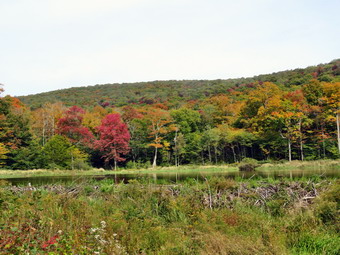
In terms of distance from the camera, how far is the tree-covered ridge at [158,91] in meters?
77.1

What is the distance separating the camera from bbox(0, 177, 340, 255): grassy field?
5027 millimetres

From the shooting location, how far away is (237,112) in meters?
56.1

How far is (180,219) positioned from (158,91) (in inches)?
3926

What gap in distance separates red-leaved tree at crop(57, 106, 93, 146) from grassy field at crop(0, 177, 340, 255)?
3858 cm

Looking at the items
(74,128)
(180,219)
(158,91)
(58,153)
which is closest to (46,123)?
(74,128)

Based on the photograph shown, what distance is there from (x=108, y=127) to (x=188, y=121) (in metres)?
14.9

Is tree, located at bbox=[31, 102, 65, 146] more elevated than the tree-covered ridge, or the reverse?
the tree-covered ridge

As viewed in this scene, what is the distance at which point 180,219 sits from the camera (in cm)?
764

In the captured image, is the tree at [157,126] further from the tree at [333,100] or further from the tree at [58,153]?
the tree at [333,100]

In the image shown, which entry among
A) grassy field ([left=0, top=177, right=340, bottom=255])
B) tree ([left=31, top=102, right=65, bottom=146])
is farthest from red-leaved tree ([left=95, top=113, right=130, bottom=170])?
grassy field ([left=0, top=177, right=340, bottom=255])

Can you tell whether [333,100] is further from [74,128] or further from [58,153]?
[58,153]

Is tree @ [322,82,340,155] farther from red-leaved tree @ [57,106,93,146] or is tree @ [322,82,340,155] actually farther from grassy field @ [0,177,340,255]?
red-leaved tree @ [57,106,93,146]

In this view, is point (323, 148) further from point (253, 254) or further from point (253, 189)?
point (253, 254)

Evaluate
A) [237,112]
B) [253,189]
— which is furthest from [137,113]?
[253,189]
